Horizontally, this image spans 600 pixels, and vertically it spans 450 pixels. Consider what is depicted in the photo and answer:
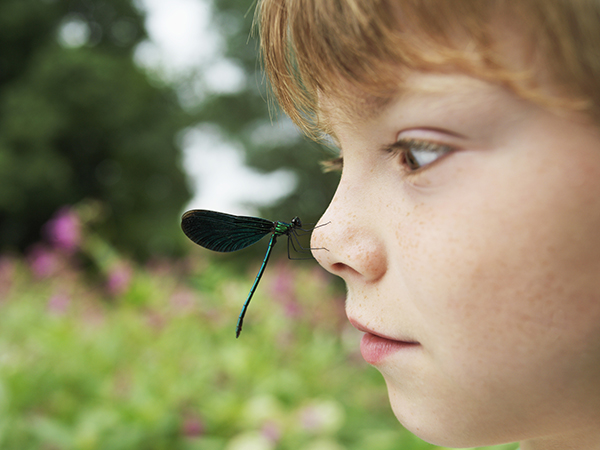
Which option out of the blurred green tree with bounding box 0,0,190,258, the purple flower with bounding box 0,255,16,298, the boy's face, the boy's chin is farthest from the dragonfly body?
the blurred green tree with bounding box 0,0,190,258

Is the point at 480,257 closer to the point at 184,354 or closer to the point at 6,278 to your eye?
the point at 184,354

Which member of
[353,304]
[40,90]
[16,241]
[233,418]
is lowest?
[353,304]

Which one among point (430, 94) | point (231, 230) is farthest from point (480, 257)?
point (231, 230)

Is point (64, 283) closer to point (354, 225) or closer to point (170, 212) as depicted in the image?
point (354, 225)

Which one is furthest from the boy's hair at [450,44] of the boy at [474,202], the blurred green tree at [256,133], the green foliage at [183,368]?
the blurred green tree at [256,133]

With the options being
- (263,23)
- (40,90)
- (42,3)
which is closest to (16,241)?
(40,90)

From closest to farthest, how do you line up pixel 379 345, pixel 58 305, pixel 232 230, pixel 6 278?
pixel 379 345 < pixel 232 230 < pixel 58 305 < pixel 6 278
